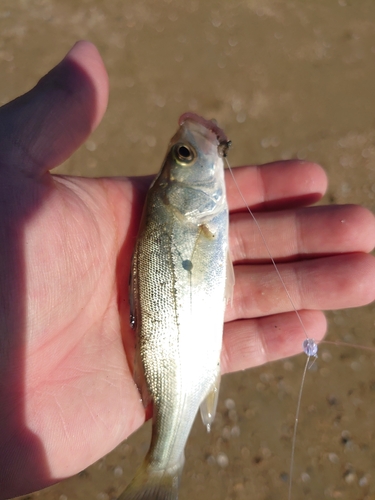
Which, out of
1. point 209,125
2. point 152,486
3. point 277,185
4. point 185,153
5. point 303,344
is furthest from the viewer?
point 277,185

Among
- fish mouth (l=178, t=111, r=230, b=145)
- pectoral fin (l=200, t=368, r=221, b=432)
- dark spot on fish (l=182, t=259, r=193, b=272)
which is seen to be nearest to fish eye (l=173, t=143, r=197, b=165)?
fish mouth (l=178, t=111, r=230, b=145)

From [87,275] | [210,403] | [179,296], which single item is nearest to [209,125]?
[179,296]

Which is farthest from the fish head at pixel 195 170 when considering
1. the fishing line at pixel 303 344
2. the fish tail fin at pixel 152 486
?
the fish tail fin at pixel 152 486

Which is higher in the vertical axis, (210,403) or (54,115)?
(54,115)

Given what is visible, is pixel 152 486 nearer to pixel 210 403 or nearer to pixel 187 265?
pixel 210 403

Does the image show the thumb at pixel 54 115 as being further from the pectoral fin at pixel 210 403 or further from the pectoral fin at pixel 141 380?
the pectoral fin at pixel 210 403

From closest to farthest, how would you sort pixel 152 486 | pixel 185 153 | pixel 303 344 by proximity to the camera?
pixel 152 486, pixel 185 153, pixel 303 344
